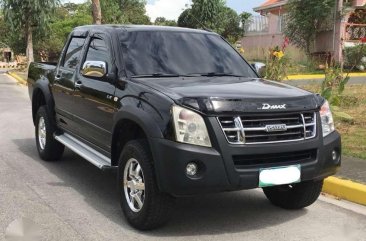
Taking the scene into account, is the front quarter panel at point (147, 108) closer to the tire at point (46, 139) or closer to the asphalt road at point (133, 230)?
the asphalt road at point (133, 230)

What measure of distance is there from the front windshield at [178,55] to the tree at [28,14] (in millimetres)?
26294

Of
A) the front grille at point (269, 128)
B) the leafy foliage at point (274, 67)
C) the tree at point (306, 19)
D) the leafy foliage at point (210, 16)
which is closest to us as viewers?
the front grille at point (269, 128)

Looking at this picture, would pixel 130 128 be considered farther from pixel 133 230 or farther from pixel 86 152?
pixel 86 152

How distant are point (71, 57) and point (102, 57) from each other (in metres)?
1.18

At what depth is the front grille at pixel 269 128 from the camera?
437 centimetres

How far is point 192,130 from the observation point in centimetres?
432

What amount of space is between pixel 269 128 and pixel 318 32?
24.1 meters

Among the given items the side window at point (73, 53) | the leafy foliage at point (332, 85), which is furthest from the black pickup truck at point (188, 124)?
the leafy foliage at point (332, 85)

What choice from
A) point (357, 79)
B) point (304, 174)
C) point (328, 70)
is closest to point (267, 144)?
point (304, 174)

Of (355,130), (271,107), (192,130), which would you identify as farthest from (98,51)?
(355,130)

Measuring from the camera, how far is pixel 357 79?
2034cm

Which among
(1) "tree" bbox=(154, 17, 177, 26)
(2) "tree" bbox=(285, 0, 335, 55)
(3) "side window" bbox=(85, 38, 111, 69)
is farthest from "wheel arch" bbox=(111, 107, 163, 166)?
(1) "tree" bbox=(154, 17, 177, 26)

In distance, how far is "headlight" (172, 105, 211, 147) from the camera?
4312 millimetres

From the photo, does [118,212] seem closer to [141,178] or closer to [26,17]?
[141,178]
